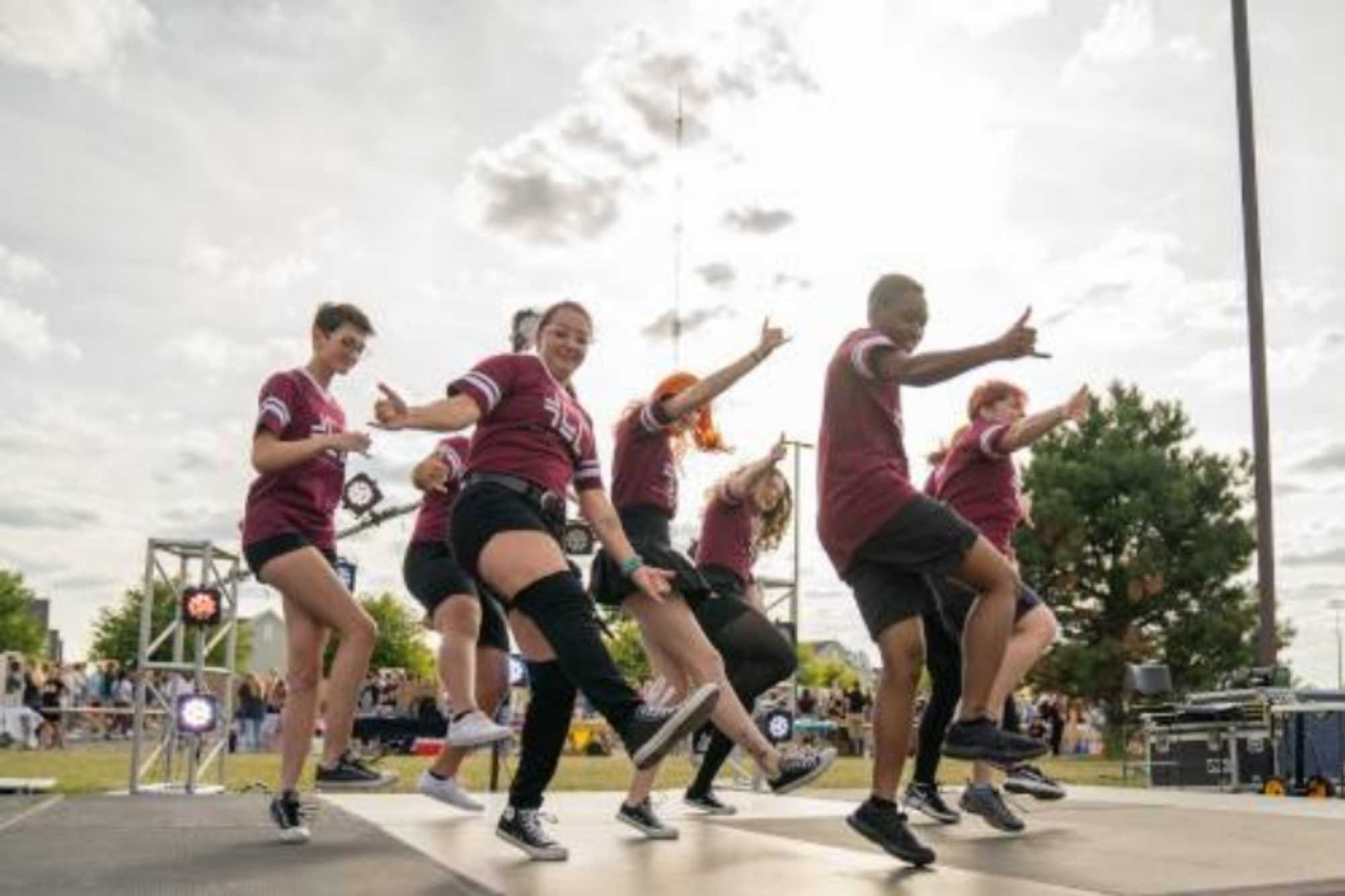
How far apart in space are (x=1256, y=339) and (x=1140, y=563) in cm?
1969

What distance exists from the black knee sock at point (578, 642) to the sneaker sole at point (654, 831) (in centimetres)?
131

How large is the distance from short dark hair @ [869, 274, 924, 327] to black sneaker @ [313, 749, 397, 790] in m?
2.90

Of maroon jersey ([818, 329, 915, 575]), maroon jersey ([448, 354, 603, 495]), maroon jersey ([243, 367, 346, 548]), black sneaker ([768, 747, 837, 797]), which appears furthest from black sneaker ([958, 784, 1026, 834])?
maroon jersey ([243, 367, 346, 548])

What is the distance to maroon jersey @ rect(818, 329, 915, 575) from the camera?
181 inches

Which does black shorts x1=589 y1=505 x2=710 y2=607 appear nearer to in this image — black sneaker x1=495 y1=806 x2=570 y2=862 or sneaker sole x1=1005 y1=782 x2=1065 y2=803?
black sneaker x1=495 y1=806 x2=570 y2=862

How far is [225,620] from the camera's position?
422 inches

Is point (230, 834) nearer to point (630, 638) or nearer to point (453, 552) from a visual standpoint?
point (453, 552)

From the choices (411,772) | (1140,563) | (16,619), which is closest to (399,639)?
(16,619)

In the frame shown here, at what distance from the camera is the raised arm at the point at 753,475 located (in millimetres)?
6574

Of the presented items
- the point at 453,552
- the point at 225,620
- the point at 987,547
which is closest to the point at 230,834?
the point at 453,552

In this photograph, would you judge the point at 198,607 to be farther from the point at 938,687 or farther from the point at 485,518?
the point at 485,518

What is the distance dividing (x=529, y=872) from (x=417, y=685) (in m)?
26.2

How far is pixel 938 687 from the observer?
593cm

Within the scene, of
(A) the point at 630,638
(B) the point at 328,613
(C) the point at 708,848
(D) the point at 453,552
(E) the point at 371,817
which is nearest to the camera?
(D) the point at 453,552
